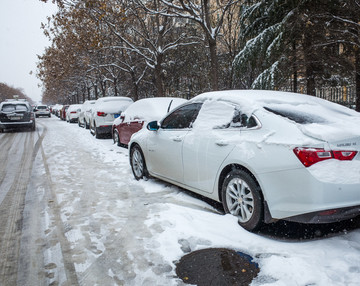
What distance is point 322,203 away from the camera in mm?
2918

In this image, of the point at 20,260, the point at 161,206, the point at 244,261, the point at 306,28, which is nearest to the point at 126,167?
the point at 161,206

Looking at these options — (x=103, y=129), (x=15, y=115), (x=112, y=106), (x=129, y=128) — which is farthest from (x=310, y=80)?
(x=15, y=115)

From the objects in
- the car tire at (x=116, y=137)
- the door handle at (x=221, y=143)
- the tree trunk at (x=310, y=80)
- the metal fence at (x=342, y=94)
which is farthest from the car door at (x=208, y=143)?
the metal fence at (x=342, y=94)

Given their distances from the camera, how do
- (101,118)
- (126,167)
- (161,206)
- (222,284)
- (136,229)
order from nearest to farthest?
(222,284), (136,229), (161,206), (126,167), (101,118)

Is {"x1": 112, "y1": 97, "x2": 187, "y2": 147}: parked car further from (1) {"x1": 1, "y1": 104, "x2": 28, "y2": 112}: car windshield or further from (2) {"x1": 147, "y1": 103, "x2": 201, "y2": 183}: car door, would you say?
(1) {"x1": 1, "y1": 104, "x2": 28, "y2": 112}: car windshield

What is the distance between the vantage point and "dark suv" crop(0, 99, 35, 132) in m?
17.0

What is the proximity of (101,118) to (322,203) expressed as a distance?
36.6 ft

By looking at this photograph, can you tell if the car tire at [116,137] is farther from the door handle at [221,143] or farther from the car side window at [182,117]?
the door handle at [221,143]

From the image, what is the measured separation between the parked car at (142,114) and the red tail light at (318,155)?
5215 mm

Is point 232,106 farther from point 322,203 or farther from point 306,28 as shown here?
point 306,28

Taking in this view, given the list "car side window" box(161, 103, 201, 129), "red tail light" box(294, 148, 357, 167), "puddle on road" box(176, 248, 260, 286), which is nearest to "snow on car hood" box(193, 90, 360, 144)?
"red tail light" box(294, 148, 357, 167)

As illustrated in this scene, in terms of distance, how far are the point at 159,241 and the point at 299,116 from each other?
208 centimetres

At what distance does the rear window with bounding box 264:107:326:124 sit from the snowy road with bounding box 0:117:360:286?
1.27m

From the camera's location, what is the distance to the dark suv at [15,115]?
17.0 m
